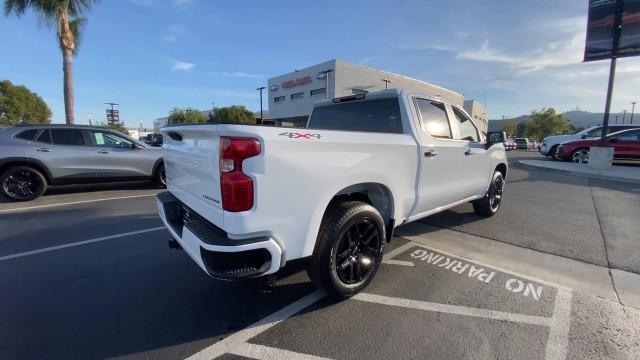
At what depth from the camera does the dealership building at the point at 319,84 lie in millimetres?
45531

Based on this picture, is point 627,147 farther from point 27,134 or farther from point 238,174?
point 27,134

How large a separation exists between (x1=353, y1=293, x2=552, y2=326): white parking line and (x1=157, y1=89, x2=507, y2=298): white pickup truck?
0.57 feet

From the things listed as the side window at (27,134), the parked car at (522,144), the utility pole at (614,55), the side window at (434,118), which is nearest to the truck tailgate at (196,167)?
the side window at (434,118)

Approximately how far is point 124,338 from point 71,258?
2054mm

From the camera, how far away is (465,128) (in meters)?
4.52

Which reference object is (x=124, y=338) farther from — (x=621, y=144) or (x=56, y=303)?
(x=621, y=144)

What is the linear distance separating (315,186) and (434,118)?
2242mm

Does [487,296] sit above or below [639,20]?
below

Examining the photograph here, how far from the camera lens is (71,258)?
3629mm

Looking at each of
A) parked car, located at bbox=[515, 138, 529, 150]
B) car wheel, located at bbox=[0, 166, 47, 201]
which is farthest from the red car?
parked car, located at bbox=[515, 138, 529, 150]

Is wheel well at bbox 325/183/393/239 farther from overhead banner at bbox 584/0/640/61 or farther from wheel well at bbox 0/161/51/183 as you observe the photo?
overhead banner at bbox 584/0/640/61

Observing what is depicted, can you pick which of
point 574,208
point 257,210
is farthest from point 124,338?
point 574,208

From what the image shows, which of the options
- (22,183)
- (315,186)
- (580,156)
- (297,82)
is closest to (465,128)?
(315,186)

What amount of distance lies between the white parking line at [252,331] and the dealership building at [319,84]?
40024mm
